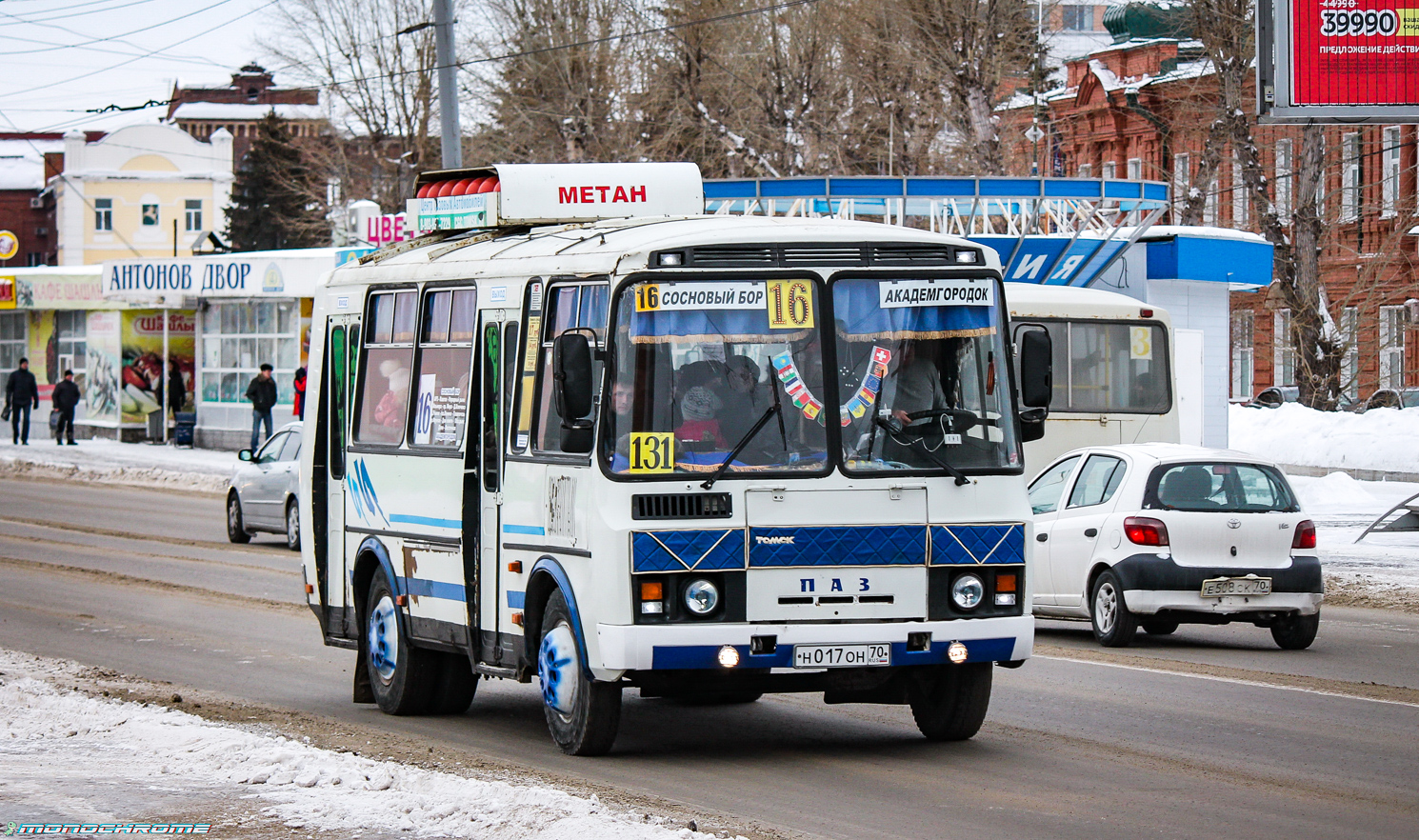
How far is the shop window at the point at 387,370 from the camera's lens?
11.2 metres

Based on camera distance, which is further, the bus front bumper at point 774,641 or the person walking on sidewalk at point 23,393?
Answer: the person walking on sidewalk at point 23,393

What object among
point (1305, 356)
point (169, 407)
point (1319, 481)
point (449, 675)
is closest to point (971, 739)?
point (449, 675)

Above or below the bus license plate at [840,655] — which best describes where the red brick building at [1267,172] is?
above

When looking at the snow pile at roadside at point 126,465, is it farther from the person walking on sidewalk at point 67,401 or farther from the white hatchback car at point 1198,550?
the white hatchback car at point 1198,550

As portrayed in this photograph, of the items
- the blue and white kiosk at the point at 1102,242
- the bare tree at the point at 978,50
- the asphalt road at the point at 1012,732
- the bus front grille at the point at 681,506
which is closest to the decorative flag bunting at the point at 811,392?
the bus front grille at the point at 681,506

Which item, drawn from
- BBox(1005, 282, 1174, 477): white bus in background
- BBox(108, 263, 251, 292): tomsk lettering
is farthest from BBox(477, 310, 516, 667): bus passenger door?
BBox(108, 263, 251, 292): tomsk lettering

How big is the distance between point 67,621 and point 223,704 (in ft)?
17.1

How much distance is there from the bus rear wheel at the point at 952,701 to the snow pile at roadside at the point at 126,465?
28.2 metres

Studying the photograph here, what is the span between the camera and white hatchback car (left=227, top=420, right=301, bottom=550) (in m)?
23.9

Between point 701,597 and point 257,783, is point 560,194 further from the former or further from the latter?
point 257,783

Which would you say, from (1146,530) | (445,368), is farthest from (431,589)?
(1146,530)

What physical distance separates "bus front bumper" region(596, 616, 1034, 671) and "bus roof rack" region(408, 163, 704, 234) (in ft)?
11.2

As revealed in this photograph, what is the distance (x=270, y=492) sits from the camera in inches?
954

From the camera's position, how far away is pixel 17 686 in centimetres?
1139
